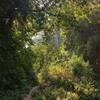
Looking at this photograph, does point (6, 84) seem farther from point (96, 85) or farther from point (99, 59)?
point (99, 59)

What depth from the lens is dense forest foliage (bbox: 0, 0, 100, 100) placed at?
14.0 metres

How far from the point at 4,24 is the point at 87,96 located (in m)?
4.92

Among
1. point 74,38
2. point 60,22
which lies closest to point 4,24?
point 60,22

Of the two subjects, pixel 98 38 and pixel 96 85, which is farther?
pixel 98 38

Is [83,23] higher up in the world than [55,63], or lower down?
higher up

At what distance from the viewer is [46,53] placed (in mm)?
19719

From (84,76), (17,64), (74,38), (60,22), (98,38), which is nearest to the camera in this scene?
(17,64)

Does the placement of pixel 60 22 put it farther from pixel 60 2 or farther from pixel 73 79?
pixel 73 79

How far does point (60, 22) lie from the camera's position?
1642 cm

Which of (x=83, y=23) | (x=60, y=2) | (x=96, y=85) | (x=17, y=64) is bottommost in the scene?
(x=96, y=85)

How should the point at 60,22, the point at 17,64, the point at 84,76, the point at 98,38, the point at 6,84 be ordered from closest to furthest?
the point at 6,84 < the point at 17,64 < the point at 60,22 < the point at 84,76 < the point at 98,38

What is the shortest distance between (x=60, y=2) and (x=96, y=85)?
15.1ft

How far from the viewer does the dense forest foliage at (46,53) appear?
550 inches

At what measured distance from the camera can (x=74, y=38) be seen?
21562mm
